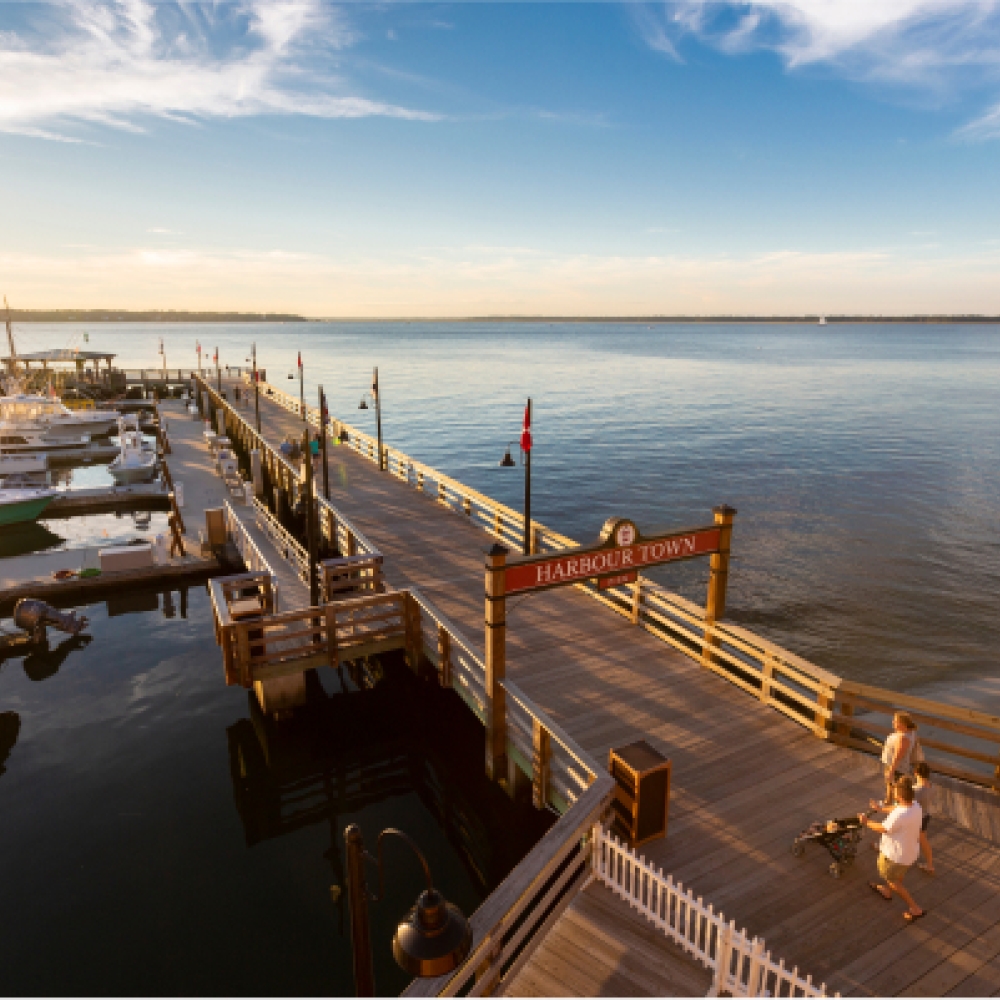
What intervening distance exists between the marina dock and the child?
0.22m

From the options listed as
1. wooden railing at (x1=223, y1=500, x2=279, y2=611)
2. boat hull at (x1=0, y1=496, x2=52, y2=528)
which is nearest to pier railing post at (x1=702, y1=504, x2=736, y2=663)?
wooden railing at (x1=223, y1=500, x2=279, y2=611)

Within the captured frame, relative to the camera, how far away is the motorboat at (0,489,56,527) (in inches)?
1186

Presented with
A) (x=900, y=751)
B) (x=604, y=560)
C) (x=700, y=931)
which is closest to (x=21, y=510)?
(x=604, y=560)

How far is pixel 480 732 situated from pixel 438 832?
284 cm

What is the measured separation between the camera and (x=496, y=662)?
10.5 metres

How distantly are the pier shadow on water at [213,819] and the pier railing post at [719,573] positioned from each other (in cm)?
471

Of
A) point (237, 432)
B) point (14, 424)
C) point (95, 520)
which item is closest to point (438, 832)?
point (95, 520)

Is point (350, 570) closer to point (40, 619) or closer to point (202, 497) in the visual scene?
point (40, 619)

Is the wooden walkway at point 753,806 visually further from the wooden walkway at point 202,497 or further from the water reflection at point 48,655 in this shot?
the water reflection at point 48,655

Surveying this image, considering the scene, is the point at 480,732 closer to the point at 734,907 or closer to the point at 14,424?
the point at 734,907

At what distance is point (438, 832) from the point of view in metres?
12.1

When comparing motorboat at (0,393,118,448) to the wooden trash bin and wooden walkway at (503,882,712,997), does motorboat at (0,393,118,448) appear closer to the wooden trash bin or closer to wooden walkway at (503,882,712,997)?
the wooden trash bin

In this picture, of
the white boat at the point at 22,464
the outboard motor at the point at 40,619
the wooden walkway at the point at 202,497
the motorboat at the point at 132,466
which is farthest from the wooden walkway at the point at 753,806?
the white boat at the point at 22,464

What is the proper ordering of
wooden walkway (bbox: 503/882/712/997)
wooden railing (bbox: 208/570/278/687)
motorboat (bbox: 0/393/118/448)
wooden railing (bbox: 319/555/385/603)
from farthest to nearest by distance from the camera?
motorboat (bbox: 0/393/118/448), wooden railing (bbox: 319/555/385/603), wooden railing (bbox: 208/570/278/687), wooden walkway (bbox: 503/882/712/997)
